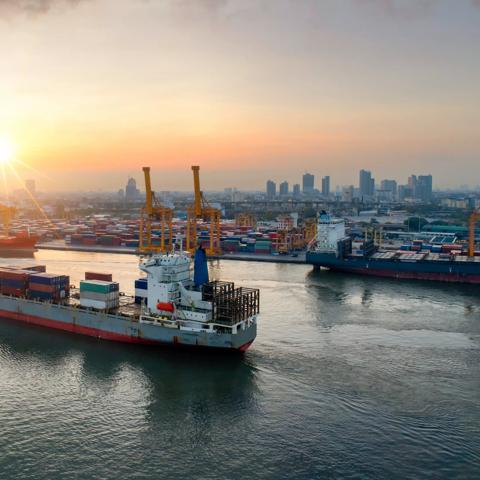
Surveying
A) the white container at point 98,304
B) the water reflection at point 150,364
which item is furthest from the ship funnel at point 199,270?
the white container at point 98,304

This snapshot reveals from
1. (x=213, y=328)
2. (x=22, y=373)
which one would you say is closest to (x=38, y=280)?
(x=22, y=373)

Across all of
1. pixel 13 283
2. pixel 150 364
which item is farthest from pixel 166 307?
pixel 13 283

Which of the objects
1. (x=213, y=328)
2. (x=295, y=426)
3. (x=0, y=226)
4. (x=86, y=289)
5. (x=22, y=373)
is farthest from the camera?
(x=0, y=226)

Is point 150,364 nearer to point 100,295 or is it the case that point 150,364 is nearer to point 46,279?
point 100,295

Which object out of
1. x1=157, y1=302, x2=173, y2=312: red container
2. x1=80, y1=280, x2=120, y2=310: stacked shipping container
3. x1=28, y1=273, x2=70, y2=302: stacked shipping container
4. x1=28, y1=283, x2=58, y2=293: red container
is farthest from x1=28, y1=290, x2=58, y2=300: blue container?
x1=157, y1=302, x2=173, y2=312: red container

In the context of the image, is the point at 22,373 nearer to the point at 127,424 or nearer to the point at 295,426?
the point at 127,424

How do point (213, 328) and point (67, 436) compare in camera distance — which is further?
point (213, 328)
